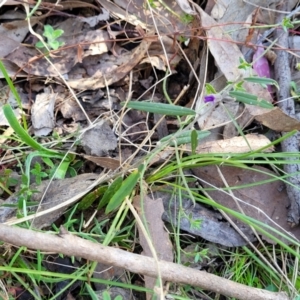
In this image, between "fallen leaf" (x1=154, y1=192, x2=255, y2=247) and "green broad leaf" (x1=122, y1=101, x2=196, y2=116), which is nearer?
"green broad leaf" (x1=122, y1=101, x2=196, y2=116)

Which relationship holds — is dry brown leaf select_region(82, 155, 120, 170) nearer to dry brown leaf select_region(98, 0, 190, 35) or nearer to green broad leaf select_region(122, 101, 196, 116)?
green broad leaf select_region(122, 101, 196, 116)

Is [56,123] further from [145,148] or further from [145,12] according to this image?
[145,12]

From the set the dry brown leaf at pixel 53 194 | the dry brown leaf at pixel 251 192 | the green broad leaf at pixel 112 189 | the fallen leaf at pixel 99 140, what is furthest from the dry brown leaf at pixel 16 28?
the dry brown leaf at pixel 251 192

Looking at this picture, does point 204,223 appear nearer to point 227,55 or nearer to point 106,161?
point 106,161

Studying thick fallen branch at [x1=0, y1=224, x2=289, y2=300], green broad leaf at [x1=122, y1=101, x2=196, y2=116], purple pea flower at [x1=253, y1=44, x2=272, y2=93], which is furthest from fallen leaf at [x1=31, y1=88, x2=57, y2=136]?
purple pea flower at [x1=253, y1=44, x2=272, y2=93]

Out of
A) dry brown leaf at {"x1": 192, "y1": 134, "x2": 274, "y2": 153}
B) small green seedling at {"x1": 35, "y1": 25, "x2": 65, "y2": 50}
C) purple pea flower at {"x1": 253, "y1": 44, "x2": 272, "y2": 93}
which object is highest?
small green seedling at {"x1": 35, "y1": 25, "x2": 65, "y2": 50}

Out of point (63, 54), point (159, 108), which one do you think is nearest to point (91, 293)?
point (159, 108)
